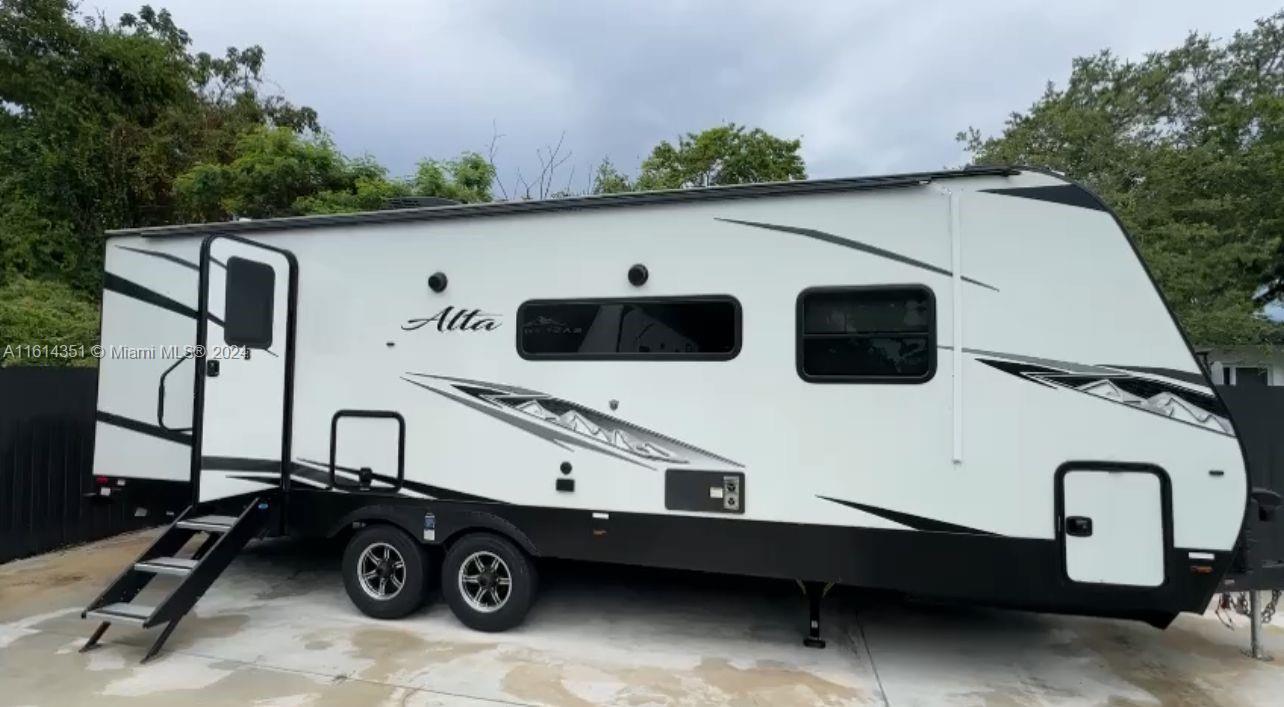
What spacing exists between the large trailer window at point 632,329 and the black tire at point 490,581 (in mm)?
1308

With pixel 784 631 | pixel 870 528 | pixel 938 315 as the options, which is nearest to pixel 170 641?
pixel 784 631

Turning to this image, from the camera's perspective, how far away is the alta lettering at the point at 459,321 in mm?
5016

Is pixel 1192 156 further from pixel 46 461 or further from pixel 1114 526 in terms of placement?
pixel 46 461

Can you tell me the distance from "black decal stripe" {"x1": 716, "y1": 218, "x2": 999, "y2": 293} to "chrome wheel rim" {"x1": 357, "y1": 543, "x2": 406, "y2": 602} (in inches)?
129

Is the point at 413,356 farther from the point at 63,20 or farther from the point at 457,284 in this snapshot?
the point at 63,20

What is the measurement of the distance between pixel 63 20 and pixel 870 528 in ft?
64.4

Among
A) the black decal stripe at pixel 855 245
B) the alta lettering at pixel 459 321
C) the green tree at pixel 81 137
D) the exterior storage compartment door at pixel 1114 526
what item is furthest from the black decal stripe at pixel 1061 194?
the green tree at pixel 81 137

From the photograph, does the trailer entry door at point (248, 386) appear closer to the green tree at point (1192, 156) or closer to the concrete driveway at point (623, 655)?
the concrete driveway at point (623, 655)

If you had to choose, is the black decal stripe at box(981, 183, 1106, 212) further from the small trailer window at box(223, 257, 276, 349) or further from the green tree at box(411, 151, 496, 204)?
the green tree at box(411, 151, 496, 204)

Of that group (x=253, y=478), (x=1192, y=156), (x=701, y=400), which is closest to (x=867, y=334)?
(x=701, y=400)

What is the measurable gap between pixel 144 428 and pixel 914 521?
5807 millimetres

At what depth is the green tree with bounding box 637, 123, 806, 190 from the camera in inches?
795

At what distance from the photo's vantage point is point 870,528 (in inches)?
166

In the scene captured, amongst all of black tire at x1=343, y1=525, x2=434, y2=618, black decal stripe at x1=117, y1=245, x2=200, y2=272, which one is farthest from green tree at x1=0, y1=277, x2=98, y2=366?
black tire at x1=343, y1=525, x2=434, y2=618
